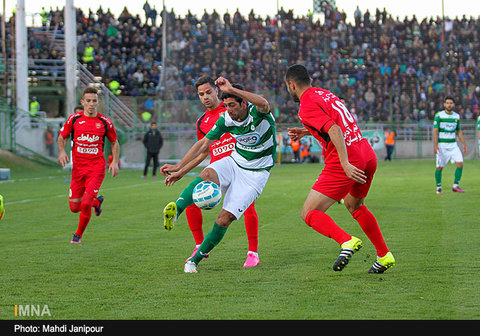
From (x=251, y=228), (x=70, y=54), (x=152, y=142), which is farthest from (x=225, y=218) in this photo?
(x=70, y=54)

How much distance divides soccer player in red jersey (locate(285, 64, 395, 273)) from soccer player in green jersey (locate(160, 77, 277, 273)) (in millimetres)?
638

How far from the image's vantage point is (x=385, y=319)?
16.3 ft

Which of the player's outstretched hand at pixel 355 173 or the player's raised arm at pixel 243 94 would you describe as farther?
the player's raised arm at pixel 243 94

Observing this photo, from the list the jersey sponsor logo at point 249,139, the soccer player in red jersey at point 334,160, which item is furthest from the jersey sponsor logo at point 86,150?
the soccer player in red jersey at point 334,160

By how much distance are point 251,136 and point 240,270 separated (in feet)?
4.38

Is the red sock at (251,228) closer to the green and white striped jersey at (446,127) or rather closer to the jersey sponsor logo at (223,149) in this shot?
the jersey sponsor logo at (223,149)

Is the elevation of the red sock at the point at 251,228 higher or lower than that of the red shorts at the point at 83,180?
lower

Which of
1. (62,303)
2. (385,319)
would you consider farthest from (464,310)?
(62,303)

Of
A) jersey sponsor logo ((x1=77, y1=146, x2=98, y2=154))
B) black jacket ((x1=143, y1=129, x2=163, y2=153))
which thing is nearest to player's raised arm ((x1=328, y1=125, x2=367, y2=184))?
jersey sponsor logo ((x1=77, y1=146, x2=98, y2=154))

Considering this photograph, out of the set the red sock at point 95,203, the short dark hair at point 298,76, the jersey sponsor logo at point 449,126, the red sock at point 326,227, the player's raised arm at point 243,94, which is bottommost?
the red sock at point 95,203

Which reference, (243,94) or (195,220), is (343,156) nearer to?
(243,94)

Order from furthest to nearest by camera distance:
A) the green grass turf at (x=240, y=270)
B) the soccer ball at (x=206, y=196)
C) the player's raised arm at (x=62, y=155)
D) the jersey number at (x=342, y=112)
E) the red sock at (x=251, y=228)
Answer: the player's raised arm at (x=62, y=155) < the red sock at (x=251, y=228) < the soccer ball at (x=206, y=196) < the jersey number at (x=342, y=112) < the green grass turf at (x=240, y=270)

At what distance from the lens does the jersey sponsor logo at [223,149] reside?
7938 millimetres

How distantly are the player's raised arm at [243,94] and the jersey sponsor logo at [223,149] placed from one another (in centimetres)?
85
